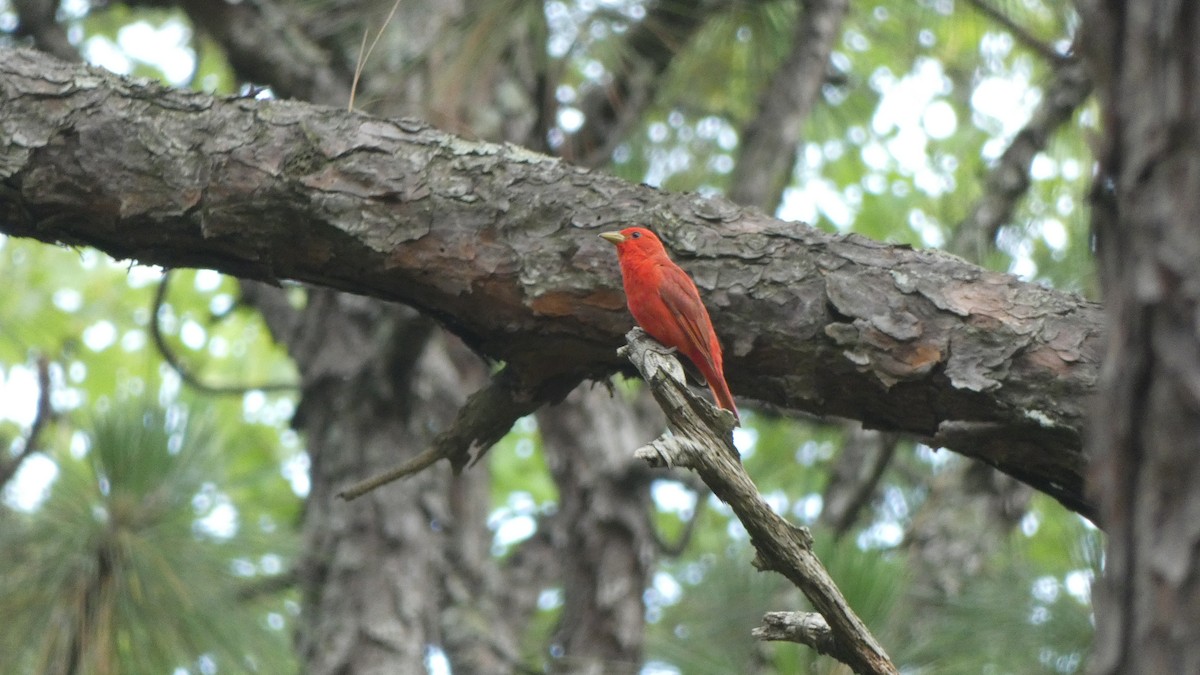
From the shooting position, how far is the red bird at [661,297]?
2984 mm

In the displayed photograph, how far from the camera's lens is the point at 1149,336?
1.17 m

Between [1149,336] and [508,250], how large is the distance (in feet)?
6.84

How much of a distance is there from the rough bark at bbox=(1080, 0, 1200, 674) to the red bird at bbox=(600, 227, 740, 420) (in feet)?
5.74

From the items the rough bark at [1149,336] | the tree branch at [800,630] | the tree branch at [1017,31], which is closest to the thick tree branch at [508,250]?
the tree branch at [800,630]

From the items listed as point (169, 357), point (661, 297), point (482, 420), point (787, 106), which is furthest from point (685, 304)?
point (169, 357)

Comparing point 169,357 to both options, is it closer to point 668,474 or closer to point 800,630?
point 668,474

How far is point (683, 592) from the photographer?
678 centimetres

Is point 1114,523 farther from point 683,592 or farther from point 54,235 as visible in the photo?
point 683,592

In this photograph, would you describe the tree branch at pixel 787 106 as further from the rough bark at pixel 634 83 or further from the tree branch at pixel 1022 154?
the tree branch at pixel 1022 154

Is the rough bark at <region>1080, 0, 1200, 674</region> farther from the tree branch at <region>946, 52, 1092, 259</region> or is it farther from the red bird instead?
the tree branch at <region>946, 52, 1092, 259</region>

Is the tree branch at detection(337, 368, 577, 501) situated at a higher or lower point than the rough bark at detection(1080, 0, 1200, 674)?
lower

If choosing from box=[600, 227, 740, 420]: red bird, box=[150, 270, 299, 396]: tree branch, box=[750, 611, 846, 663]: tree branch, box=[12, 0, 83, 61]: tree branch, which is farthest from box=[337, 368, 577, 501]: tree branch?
box=[12, 0, 83, 61]: tree branch

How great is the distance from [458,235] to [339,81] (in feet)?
9.68

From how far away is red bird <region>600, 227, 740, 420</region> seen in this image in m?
2.98
